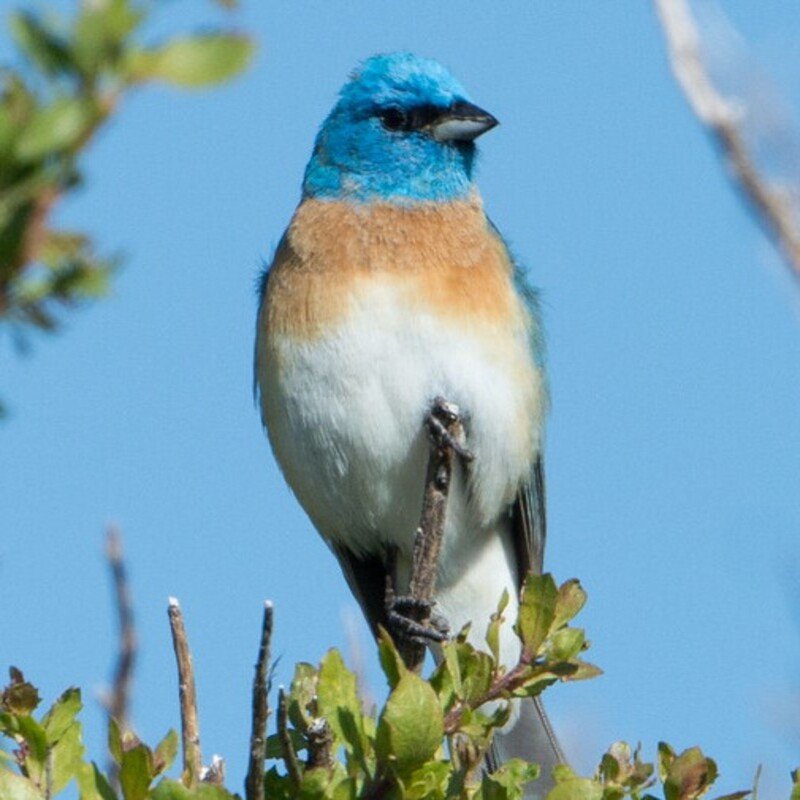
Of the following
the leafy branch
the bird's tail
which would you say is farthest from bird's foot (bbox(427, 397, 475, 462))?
the leafy branch

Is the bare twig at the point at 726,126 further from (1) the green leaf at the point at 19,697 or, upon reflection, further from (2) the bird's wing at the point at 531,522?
(2) the bird's wing at the point at 531,522

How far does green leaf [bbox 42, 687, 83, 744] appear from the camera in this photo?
9.77ft

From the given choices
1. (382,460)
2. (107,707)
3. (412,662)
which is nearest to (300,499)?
(382,460)

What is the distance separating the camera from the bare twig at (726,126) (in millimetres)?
2355

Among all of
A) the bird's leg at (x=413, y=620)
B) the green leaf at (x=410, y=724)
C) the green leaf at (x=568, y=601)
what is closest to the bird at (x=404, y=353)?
the bird's leg at (x=413, y=620)

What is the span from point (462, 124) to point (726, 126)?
4123 mm

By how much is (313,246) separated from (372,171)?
0.64 metres

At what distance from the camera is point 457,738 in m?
3.29

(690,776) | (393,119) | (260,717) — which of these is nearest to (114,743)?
(260,717)

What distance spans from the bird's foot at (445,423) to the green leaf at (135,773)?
2902mm

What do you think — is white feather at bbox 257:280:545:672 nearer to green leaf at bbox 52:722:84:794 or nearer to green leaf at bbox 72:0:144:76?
green leaf at bbox 52:722:84:794

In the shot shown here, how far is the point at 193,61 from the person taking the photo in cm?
133

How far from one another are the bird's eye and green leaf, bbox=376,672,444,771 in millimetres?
4318

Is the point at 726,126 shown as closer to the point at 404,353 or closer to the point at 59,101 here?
the point at 59,101
